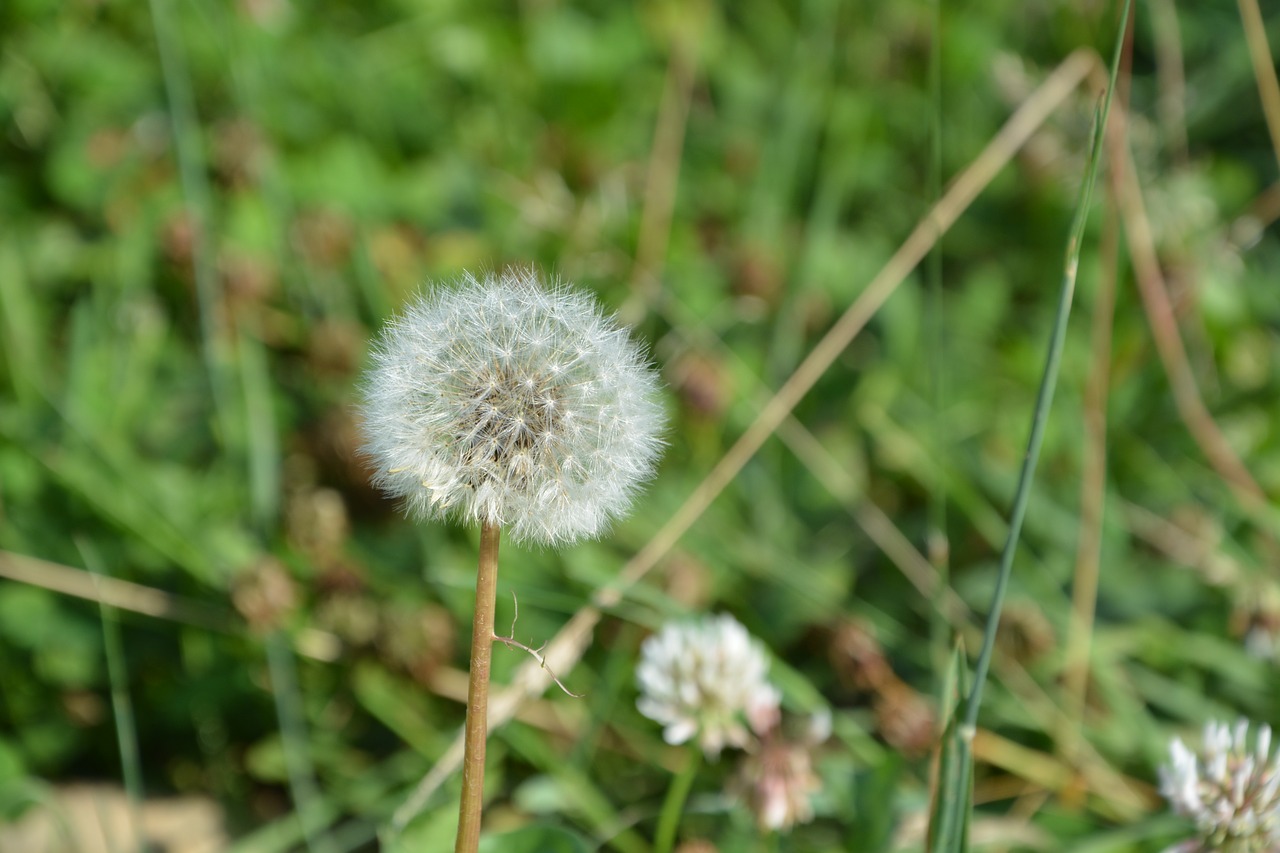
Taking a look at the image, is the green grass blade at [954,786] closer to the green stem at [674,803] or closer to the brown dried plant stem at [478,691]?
the green stem at [674,803]

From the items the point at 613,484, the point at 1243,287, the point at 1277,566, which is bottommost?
the point at 613,484

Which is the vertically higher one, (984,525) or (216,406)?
(216,406)

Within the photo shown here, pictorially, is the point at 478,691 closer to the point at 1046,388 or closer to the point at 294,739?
the point at 1046,388

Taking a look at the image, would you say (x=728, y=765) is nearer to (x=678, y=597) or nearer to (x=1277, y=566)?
(x=678, y=597)

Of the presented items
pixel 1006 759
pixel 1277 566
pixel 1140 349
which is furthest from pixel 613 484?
pixel 1140 349

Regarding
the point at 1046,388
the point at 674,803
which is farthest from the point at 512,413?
the point at 674,803

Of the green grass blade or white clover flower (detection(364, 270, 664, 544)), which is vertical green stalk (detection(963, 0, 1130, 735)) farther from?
white clover flower (detection(364, 270, 664, 544))

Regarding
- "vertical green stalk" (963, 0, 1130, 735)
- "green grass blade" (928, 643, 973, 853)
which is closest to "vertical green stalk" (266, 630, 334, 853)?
"green grass blade" (928, 643, 973, 853)
